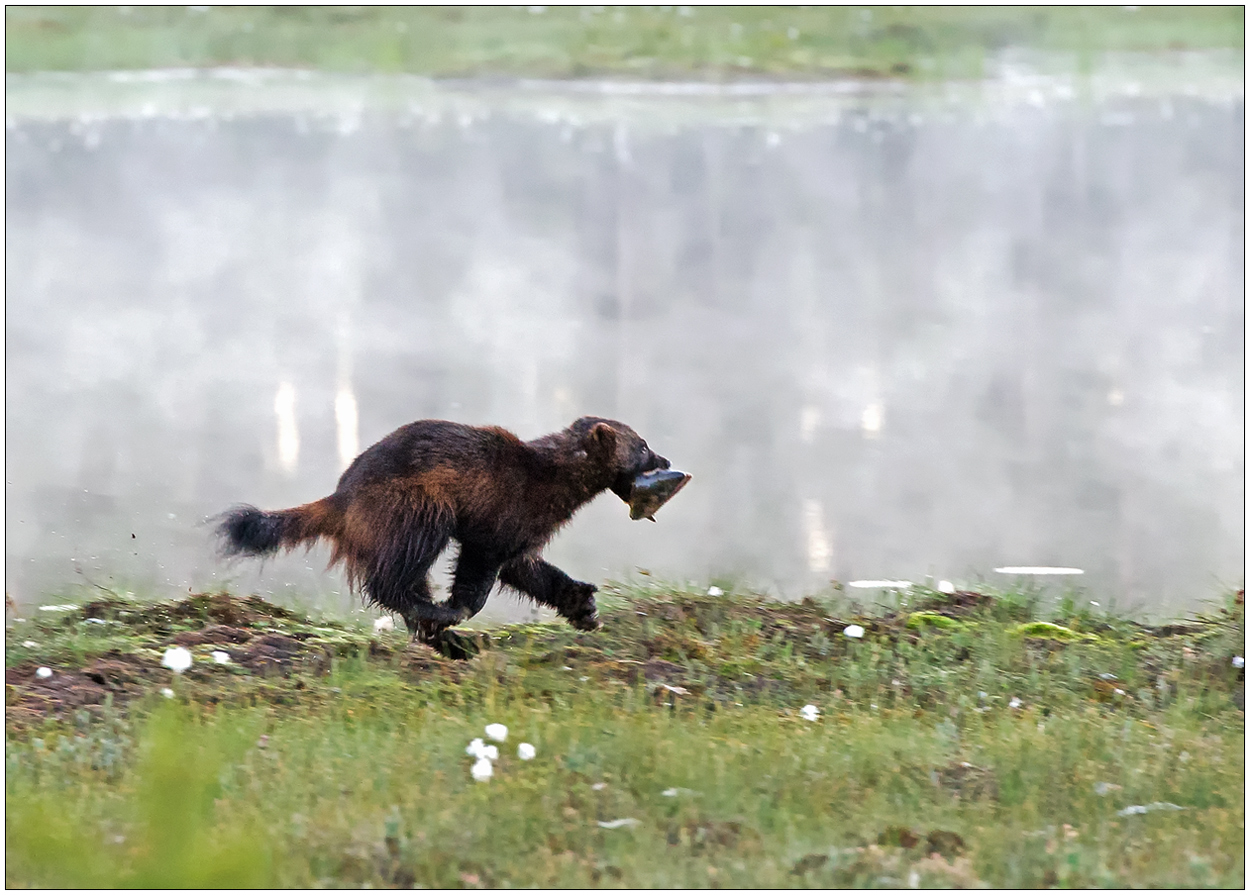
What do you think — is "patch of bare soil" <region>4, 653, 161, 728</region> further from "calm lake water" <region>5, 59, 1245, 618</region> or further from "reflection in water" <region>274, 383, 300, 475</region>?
"reflection in water" <region>274, 383, 300, 475</region>

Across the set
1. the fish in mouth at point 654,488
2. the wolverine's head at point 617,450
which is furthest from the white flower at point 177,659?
the fish in mouth at point 654,488

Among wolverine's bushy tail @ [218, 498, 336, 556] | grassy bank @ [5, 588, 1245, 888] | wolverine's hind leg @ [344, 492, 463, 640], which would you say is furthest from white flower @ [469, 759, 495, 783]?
wolverine's bushy tail @ [218, 498, 336, 556]

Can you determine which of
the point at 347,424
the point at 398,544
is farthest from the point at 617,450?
the point at 347,424

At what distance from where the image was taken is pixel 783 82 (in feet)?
62.8

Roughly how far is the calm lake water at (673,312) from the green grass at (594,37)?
37 cm

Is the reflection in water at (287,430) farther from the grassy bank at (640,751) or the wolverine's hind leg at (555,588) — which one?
the wolverine's hind leg at (555,588)

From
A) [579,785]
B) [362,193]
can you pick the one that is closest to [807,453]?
[579,785]

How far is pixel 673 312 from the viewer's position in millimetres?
12305

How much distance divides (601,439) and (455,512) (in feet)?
2.30

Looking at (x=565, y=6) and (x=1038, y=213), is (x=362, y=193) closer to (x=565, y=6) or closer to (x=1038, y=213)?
(x=565, y=6)

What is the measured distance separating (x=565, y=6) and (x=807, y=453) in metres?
10.1

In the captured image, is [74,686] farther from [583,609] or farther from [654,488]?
[654,488]

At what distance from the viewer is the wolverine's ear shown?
5984 mm

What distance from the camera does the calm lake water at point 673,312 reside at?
820 cm
